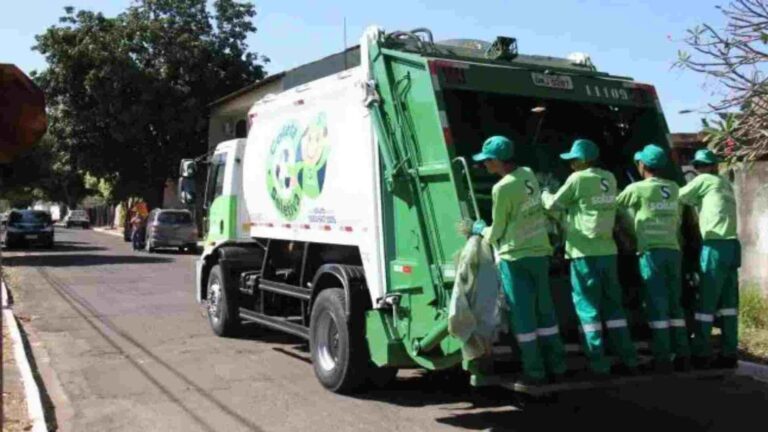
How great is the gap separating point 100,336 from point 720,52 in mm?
8111

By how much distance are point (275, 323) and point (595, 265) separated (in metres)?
4.37

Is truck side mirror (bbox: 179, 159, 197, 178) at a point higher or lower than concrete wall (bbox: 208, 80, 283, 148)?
lower

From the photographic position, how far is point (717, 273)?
6.45 m

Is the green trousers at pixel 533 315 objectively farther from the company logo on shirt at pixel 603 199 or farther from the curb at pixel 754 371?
the curb at pixel 754 371

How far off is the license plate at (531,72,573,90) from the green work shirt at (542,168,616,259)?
130 centimetres

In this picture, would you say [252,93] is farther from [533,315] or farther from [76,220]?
[76,220]

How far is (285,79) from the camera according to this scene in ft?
95.1

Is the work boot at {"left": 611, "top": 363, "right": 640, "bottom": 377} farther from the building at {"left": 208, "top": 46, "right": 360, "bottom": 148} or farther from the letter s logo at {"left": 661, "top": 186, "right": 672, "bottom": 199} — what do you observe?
the building at {"left": 208, "top": 46, "right": 360, "bottom": 148}

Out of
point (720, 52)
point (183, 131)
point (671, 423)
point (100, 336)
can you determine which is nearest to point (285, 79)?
point (183, 131)

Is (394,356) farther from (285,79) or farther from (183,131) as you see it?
(183,131)

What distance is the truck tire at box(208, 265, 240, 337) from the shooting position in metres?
10.6

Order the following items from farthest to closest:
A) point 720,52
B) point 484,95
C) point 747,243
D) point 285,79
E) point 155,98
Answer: point 155,98 → point 285,79 → point 747,243 → point 720,52 → point 484,95

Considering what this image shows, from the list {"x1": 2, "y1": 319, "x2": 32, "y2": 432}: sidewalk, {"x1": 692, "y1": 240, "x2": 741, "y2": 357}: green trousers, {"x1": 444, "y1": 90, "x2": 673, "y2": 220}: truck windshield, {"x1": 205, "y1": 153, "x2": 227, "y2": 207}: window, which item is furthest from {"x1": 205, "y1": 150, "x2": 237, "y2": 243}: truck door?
{"x1": 692, "y1": 240, "x2": 741, "y2": 357}: green trousers

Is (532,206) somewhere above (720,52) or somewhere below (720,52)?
below
